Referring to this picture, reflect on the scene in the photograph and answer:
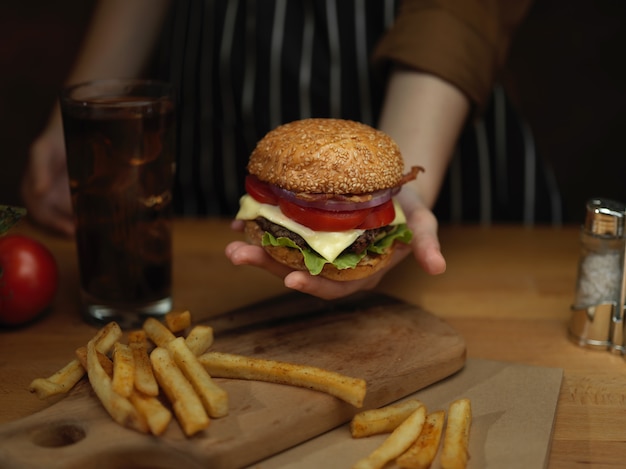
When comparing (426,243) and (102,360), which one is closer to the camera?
(102,360)

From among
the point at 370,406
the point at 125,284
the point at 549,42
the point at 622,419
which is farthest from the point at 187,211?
the point at 549,42

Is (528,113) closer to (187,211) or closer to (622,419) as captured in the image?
(187,211)

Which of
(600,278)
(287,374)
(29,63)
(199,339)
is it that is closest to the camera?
(287,374)

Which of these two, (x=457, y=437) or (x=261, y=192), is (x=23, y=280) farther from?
(x=457, y=437)

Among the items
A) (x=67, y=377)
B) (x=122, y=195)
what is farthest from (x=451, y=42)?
(x=67, y=377)

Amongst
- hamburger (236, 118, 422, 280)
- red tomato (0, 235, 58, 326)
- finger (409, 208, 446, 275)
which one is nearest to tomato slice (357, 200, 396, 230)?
hamburger (236, 118, 422, 280)

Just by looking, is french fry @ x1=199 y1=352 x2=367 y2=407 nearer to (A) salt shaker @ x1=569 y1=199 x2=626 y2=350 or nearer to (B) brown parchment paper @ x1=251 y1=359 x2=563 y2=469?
(B) brown parchment paper @ x1=251 y1=359 x2=563 y2=469

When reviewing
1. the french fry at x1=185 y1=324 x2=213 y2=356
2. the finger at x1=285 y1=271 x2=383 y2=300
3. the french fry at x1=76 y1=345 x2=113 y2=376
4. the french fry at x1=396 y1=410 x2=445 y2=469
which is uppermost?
the finger at x1=285 y1=271 x2=383 y2=300
